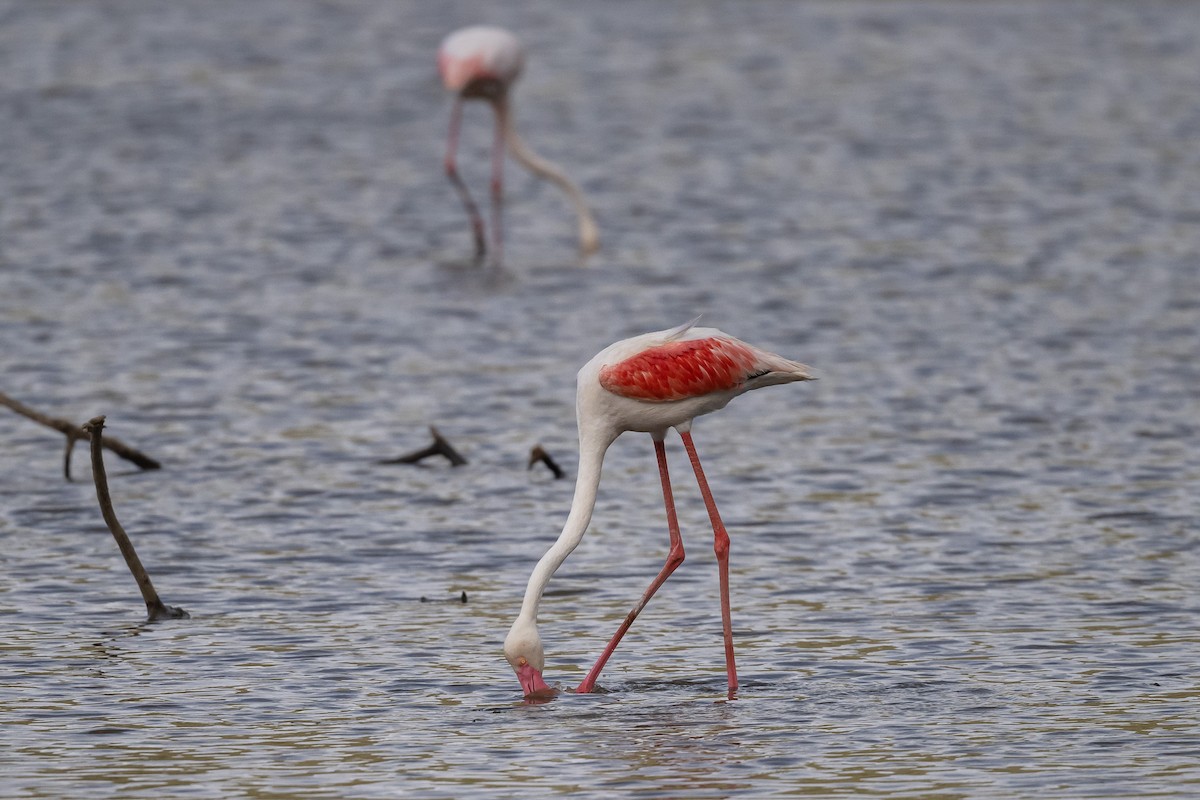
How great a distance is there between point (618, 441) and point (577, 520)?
17.4 feet

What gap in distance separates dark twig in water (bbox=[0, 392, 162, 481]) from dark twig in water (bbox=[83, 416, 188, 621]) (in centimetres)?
147

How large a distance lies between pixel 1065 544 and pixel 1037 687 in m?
2.59

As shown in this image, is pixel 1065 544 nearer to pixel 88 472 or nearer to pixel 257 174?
pixel 88 472

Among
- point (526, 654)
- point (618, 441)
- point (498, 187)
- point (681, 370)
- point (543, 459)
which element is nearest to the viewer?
point (526, 654)

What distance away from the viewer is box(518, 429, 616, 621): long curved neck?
29.2ft

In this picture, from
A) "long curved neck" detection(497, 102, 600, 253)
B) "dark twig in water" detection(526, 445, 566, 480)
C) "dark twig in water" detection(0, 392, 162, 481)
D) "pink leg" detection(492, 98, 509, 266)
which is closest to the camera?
"dark twig in water" detection(0, 392, 162, 481)

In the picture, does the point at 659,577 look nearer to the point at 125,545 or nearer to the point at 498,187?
the point at 125,545

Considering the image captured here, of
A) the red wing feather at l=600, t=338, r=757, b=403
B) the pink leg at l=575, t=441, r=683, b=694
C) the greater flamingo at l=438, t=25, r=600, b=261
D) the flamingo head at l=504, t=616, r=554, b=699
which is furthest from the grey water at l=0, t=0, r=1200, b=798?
the red wing feather at l=600, t=338, r=757, b=403

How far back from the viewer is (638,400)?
917 centimetres

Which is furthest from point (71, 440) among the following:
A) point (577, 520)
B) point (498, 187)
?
point (498, 187)

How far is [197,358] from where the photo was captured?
54.0ft

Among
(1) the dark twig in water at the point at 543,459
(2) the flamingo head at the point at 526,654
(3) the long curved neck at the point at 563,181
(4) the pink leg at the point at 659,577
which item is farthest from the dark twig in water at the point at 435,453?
(3) the long curved neck at the point at 563,181

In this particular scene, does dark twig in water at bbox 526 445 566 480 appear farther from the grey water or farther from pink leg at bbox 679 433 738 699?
pink leg at bbox 679 433 738 699

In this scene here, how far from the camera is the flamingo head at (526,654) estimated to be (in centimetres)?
888
